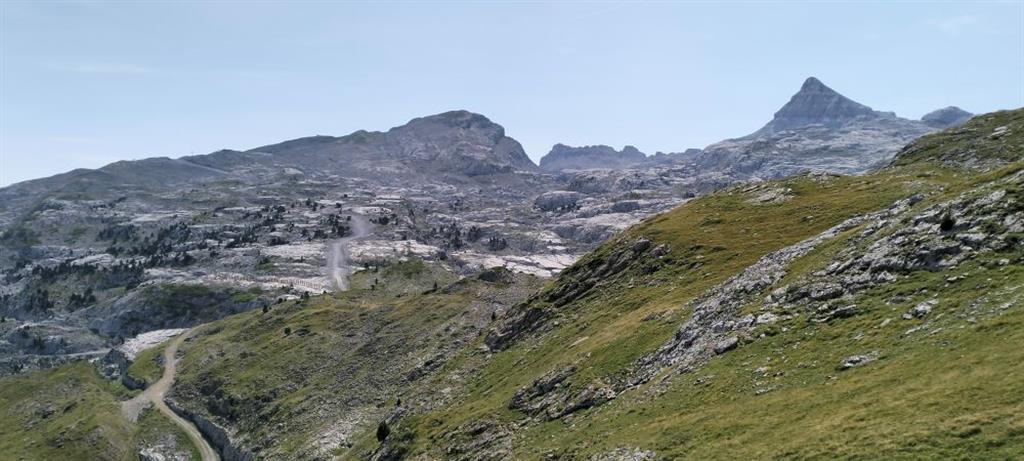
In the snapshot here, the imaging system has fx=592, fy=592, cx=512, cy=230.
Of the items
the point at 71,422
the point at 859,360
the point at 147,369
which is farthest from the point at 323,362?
the point at 859,360

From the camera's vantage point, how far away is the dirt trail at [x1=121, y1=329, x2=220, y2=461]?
13112cm

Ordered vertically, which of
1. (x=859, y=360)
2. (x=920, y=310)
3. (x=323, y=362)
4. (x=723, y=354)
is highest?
(x=920, y=310)

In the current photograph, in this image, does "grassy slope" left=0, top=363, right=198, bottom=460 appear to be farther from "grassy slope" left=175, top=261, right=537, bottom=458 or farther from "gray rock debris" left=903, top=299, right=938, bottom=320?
"gray rock debris" left=903, top=299, right=938, bottom=320

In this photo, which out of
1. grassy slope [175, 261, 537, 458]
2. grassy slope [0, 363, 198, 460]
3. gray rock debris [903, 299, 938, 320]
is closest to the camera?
gray rock debris [903, 299, 938, 320]

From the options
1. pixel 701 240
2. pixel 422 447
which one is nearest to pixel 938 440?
pixel 422 447

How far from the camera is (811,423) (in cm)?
3250

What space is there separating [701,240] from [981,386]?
59843 millimetres

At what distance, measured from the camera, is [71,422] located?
152 meters

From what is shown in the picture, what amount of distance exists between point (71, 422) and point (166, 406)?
935 inches

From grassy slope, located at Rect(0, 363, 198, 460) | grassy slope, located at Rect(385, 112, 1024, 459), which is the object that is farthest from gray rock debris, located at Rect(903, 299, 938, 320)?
grassy slope, located at Rect(0, 363, 198, 460)

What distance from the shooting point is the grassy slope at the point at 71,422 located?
136625mm

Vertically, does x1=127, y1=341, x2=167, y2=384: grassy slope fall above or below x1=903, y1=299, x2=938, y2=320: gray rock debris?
below

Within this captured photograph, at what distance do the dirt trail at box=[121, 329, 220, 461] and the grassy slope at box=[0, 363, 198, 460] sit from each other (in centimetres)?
178

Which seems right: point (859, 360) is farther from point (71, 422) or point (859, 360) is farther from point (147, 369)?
Answer: point (147, 369)
